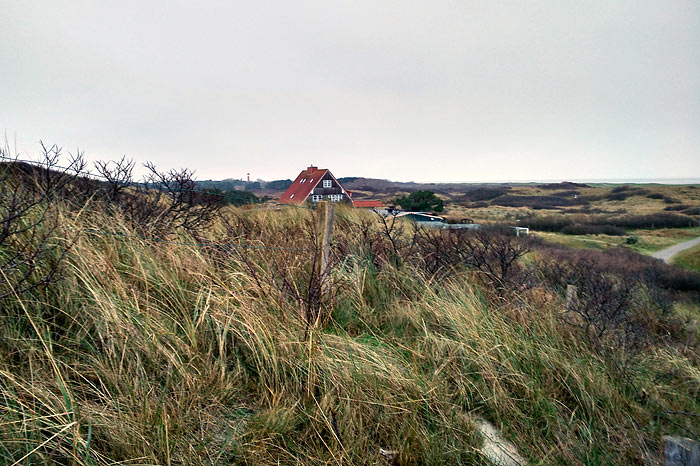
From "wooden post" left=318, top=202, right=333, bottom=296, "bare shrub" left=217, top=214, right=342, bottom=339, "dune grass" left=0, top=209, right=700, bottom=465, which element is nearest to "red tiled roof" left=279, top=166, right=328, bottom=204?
"bare shrub" left=217, top=214, right=342, bottom=339

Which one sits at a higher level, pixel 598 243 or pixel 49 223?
pixel 49 223

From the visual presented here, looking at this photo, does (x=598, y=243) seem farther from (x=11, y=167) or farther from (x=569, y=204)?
(x=11, y=167)

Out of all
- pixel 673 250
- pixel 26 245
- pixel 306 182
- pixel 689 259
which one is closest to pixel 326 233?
pixel 26 245

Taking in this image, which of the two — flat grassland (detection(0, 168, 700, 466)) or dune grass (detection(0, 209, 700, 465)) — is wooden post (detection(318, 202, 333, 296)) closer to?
flat grassland (detection(0, 168, 700, 466))

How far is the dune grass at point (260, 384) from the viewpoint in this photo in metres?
1.56

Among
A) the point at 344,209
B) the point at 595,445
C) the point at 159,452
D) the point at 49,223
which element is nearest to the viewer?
the point at 159,452

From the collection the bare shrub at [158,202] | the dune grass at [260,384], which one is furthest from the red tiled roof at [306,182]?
the dune grass at [260,384]

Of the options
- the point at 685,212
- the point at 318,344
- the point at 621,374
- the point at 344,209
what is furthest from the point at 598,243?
the point at 318,344

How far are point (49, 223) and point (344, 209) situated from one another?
24.0ft

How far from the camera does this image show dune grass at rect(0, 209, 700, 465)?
1556mm

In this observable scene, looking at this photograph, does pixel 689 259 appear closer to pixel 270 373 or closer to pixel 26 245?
pixel 270 373

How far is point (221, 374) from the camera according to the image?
1.99 meters

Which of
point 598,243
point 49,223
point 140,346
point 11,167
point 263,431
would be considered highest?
point 11,167

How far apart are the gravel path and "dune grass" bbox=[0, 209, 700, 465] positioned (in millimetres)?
29005
